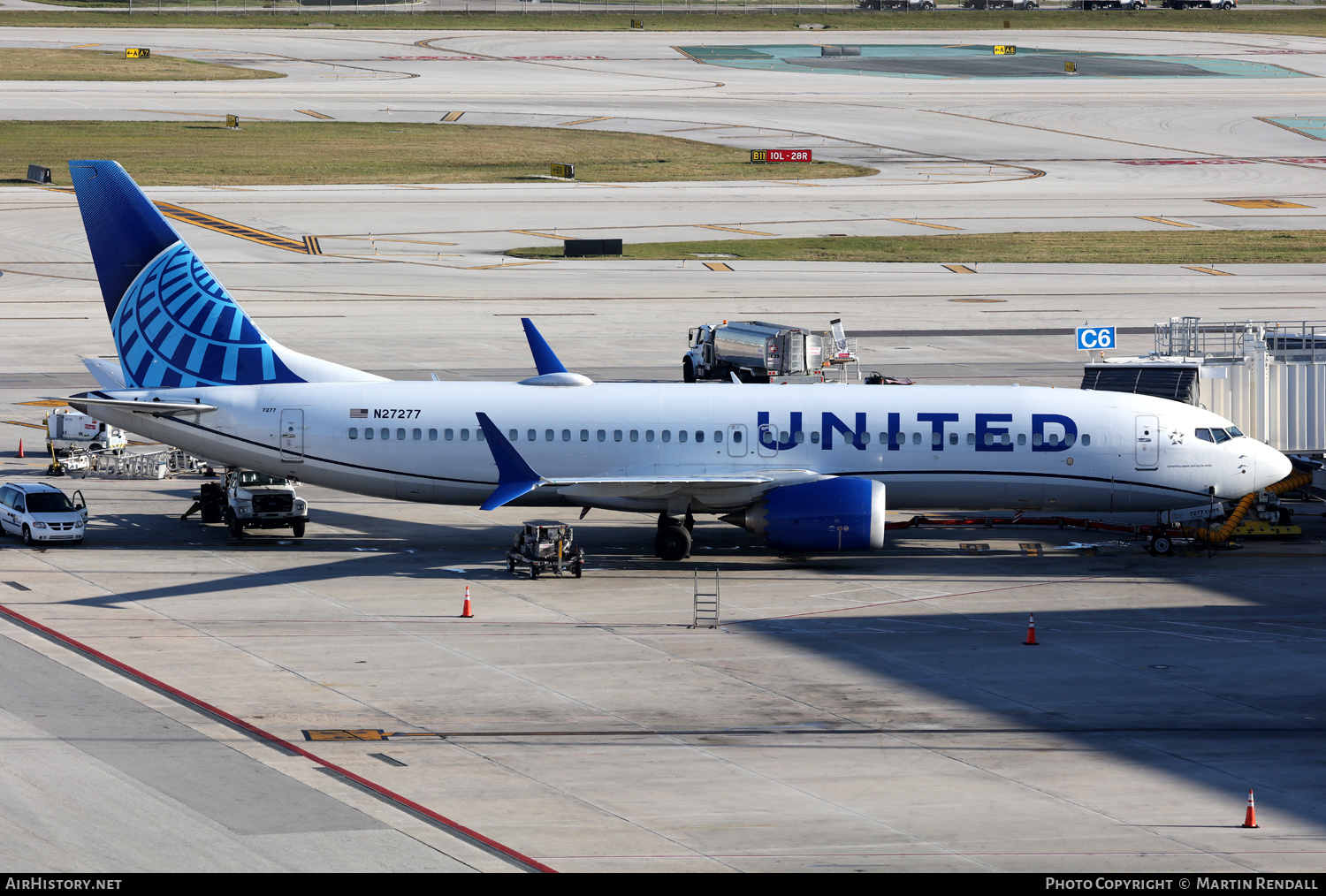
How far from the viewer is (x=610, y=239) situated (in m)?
106

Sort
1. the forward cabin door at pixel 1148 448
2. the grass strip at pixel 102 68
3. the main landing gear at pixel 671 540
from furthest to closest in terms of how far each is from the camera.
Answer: the grass strip at pixel 102 68
the forward cabin door at pixel 1148 448
the main landing gear at pixel 671 540

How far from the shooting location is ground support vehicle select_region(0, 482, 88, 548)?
4775cm

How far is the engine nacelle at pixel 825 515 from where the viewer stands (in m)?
44.9

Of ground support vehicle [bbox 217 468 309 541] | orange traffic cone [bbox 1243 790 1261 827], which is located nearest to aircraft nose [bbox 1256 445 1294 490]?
orange traffic cone [bbox 1243 790 1261 827]

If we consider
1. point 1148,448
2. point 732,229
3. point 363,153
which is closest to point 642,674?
point 1148,448

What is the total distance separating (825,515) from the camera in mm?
45062

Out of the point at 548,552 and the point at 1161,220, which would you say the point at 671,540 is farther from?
the point at 1161,220

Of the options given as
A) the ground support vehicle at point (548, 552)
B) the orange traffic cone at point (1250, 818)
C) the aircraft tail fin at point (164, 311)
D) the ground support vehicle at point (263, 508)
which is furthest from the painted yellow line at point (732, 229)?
the orange traffic cone at point (1250, 818)

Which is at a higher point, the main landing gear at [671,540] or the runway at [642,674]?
the main landing gear at [671,540]

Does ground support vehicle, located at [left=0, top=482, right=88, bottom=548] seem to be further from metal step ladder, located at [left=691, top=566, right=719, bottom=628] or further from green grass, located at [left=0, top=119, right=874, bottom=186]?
green grass, located at [left=0, top=119, right=874, bottom=186]

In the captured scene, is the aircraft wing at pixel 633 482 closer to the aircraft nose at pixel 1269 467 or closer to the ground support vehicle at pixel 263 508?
the ground support vehicle at pixel 263 508

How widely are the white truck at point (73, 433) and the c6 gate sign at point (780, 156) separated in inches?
3374

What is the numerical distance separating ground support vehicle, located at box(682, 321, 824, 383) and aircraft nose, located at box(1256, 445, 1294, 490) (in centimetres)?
2571

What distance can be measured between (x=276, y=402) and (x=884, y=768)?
24.3 m
